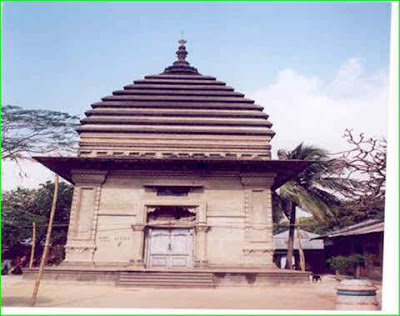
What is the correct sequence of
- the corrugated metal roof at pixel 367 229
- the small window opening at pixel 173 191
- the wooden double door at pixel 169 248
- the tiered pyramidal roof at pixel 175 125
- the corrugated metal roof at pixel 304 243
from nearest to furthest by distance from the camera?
1. the wooden double door at pixel 169 248
2. the small window opening at pixel 173 191
3. the tiered pyramidal roof at pixel 175 125
4. the corrugated metal roof at pixel 367 229
5. the corrugated metal roof at pixel 304 243

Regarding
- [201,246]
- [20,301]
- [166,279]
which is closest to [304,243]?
[201,246]

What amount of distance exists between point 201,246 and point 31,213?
41.7ft

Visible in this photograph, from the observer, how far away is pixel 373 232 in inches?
845

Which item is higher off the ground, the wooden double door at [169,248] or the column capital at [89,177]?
the column capital at [89,177]

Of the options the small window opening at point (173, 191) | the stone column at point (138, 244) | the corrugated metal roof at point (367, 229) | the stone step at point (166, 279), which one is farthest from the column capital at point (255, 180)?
the corrugated metal roof at point (367, 229)

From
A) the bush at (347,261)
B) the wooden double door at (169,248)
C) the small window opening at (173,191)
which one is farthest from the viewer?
the bush at (347,261)

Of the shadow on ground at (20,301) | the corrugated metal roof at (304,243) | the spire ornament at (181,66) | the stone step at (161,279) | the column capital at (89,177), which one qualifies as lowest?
the shadow on ground at (20,301)

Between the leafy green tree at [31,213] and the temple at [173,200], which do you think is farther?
the leafy green tree at [31,213]

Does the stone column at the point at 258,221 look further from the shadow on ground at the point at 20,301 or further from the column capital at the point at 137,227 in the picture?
the shadow on ground at the point at 20,301

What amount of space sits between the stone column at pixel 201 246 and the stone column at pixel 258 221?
1.52 m

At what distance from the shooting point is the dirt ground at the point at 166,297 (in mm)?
9938

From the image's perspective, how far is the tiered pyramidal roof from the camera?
17.8 meters

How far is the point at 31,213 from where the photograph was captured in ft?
78.4

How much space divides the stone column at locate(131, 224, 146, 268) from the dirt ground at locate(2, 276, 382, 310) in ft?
6.41
